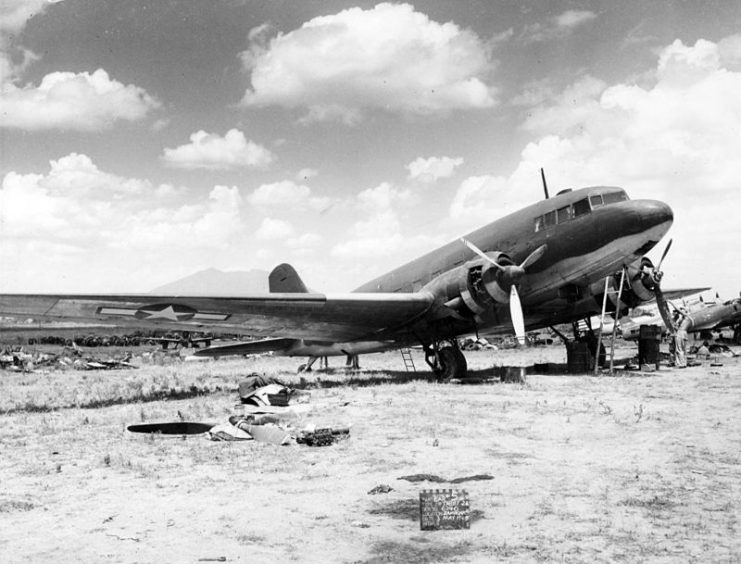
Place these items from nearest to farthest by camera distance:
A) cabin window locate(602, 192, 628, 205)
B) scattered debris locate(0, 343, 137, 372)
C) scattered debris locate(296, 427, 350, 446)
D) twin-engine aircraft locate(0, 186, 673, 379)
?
1. scattered debris locate(296, 427, 350, 446)
2. twin-engine aircraft locate(0, 186, 673, 379)
3. cabin window locate(602, 192, 628, 205)
4. scattered debris locate(0, 343, 137, 372)

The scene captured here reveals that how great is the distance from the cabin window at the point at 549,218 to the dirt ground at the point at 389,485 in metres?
6.26

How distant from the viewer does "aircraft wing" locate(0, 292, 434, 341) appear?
49.2 ft

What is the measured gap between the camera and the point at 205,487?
7.05 meters

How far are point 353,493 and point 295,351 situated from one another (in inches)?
753

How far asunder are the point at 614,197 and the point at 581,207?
37.4 inches

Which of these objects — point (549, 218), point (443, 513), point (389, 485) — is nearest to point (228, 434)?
point (389, 485)

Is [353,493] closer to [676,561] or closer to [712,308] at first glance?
[676,561]

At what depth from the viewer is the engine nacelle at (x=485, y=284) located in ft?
57.2

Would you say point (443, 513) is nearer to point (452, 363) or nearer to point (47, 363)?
point (452, 363)

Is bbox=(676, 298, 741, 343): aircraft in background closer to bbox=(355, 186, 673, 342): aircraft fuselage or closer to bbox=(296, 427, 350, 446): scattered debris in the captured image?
bbox=(355, 186, 673, 342): aircraft fuselage

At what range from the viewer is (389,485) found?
697cm

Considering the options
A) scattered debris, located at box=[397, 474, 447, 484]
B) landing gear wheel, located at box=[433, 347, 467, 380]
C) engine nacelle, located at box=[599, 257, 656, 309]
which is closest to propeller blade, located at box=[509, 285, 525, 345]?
landing gear wheel, located at box=[433, 347, 467, 380]

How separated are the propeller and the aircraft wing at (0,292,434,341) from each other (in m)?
2.40

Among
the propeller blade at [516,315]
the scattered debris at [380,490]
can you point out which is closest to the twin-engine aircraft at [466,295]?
the propeller blade at [516,315]
